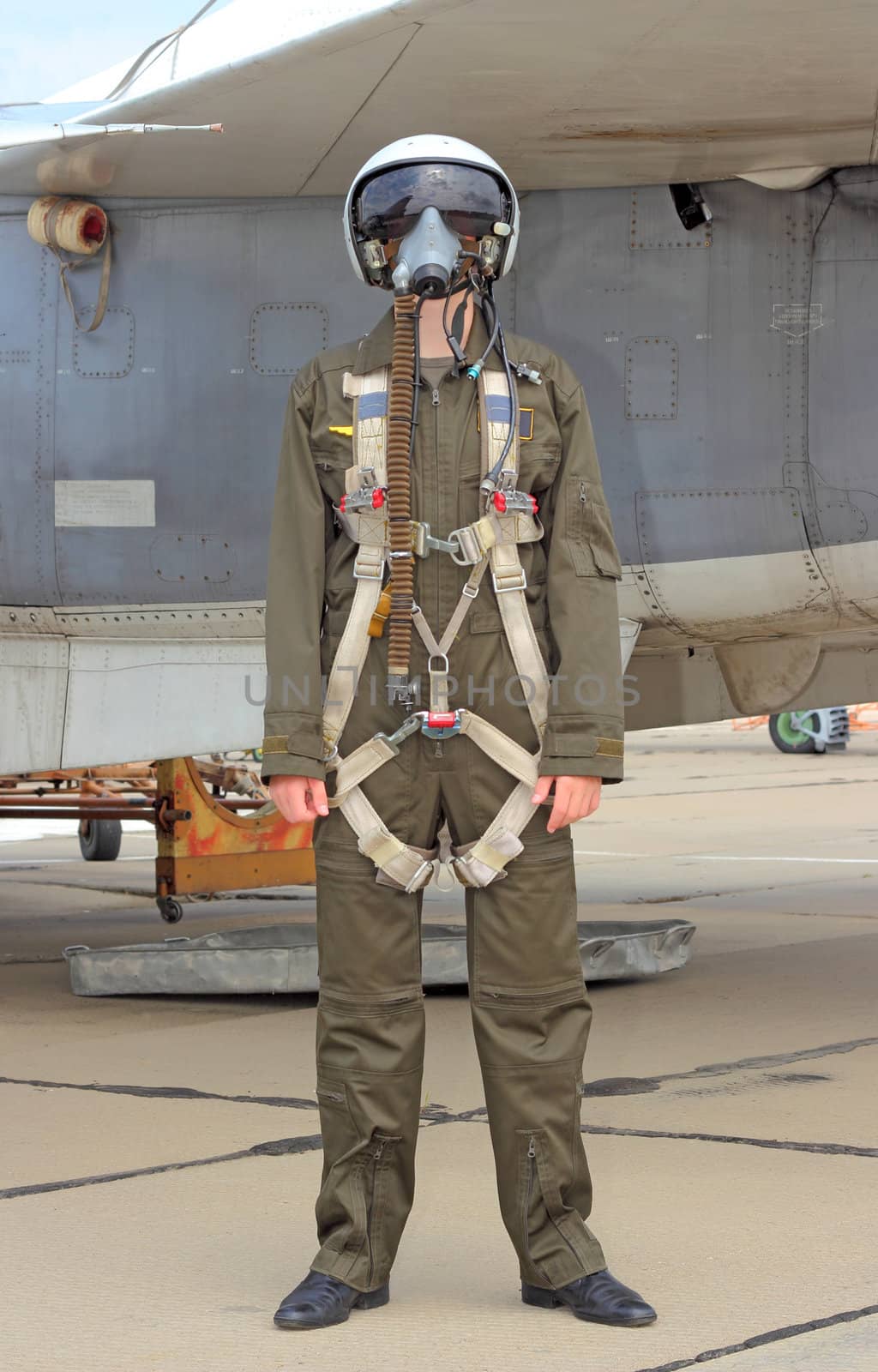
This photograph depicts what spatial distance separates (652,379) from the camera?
5395 mm

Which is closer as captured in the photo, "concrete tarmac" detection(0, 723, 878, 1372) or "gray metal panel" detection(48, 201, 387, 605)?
"concrete tarmac" detection(0, 723, 878, 1372)

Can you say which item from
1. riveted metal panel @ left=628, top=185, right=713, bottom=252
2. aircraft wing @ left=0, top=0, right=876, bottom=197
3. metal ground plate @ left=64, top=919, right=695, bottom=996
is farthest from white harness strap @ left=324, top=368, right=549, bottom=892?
metal ground plate @ left=64, top=919, right=695, bottom=996

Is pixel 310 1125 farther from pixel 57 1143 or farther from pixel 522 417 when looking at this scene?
pixel 522 417

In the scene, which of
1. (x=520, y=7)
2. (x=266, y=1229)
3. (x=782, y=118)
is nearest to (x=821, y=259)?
(x=782, y=118)

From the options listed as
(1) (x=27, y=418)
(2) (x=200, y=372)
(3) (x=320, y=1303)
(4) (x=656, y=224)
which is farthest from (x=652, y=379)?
(3) (x=320, y=1303)

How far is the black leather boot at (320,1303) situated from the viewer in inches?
113

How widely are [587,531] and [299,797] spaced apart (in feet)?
2.51

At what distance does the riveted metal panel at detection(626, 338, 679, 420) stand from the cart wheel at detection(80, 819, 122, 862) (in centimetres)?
771

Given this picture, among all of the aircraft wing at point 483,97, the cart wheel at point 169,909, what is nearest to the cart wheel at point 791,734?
the cart wheel at point 169,909

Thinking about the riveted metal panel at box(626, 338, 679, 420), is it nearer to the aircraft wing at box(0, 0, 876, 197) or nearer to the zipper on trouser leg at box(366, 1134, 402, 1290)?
the aircraft wing at box(0, 0, 876, 197)

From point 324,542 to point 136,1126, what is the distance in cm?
196

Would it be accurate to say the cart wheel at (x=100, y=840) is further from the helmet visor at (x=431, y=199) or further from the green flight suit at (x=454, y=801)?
the helmet visor at (x=431, y=199)

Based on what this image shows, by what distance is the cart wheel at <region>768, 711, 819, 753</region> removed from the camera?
2284 centimetres

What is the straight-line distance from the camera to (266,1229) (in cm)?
343
